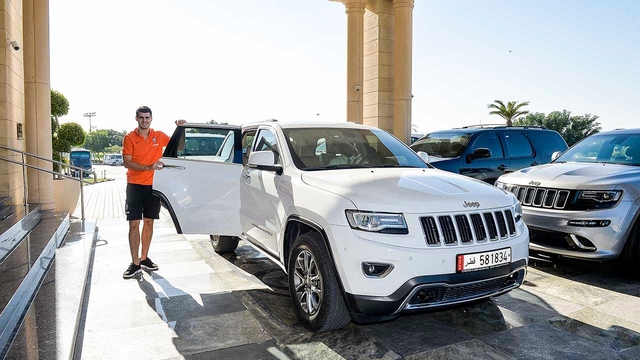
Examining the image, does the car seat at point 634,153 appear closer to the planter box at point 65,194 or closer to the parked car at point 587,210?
the parked car at point 587,210

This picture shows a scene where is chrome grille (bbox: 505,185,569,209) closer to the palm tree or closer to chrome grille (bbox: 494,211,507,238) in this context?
chrome grille (bbox: 494,211,507,238)

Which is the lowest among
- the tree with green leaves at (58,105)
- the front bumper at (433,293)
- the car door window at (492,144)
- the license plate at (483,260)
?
the front bumper at (433,293)

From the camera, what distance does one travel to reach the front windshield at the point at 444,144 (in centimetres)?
827

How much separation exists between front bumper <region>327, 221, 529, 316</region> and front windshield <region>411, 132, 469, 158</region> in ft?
17.3

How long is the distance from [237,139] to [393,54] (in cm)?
1163

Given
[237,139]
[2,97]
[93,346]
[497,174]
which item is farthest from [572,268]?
[2,97]

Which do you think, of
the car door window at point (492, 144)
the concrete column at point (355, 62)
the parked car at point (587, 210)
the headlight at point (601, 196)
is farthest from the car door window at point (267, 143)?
the concrete column at point (355, 62)

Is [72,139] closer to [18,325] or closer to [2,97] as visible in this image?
[2,97]

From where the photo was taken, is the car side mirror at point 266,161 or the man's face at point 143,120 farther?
the man's face at point 143,120

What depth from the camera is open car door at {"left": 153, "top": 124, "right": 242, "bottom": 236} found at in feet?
16.4

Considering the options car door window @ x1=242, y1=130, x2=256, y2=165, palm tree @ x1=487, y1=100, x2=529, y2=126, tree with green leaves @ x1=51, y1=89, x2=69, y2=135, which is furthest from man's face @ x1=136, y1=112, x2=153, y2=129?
palm tree @ x1=487, y1=100, x2=529, y2=126

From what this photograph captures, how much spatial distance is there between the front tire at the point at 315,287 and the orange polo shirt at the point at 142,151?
2.33 meters

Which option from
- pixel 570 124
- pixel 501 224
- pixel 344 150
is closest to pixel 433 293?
pixel 501 224

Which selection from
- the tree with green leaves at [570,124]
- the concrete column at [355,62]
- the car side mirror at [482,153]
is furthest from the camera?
the tree with green leaves at [570,124]
